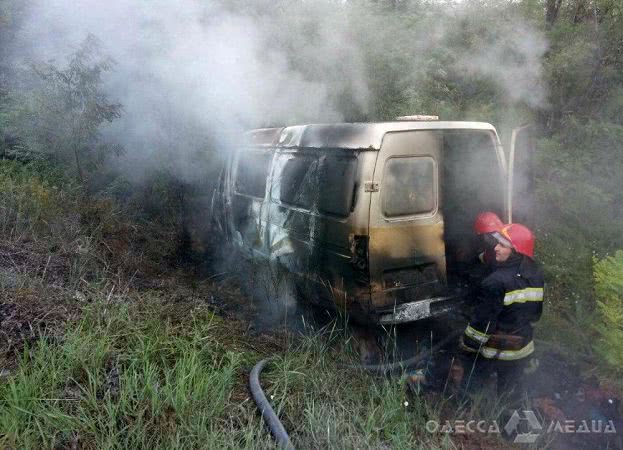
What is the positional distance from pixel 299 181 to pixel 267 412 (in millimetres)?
2162

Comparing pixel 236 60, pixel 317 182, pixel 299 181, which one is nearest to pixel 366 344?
pixel 317 182

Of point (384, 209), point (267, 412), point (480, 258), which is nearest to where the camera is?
point (267, 412)

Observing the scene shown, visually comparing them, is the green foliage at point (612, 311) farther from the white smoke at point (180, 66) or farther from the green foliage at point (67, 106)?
the green foliage at point (67, 106)

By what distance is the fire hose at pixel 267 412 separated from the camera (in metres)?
2.78

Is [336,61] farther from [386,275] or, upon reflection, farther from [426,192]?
[386,275]

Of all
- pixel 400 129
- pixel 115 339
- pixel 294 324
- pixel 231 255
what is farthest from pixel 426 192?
pixel 231 255

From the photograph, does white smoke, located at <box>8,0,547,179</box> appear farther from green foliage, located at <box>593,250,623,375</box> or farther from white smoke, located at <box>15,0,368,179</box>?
green foliage, located at <box>593,250,623,375</box>

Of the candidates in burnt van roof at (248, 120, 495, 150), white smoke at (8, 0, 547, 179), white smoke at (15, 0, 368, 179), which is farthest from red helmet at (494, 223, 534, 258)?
white smoke at (15, 0, 368, 179)

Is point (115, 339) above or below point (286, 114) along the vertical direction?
below

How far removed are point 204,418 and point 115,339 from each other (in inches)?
39.4

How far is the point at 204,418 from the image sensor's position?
287 cm

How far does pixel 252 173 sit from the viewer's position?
18.6 ft

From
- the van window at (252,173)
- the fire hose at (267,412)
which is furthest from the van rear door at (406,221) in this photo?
the van window at (252,173)

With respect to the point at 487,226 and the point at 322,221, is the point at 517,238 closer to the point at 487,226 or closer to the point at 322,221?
the point at 487,226
